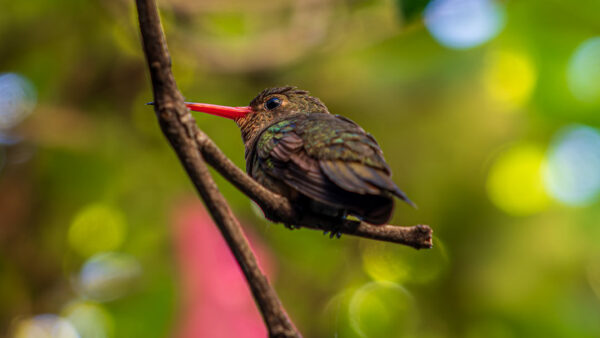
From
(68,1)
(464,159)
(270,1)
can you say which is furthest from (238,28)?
(464,159)

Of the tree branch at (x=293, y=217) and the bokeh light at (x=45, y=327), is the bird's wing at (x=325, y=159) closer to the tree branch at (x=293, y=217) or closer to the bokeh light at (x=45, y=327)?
the tree branch at (x=293, y=217)

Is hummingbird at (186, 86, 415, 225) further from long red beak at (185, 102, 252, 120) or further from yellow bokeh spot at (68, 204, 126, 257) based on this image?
yellow bokeh spot at (68, 204, 126, 257)

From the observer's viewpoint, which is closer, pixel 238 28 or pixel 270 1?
pixel 270 1

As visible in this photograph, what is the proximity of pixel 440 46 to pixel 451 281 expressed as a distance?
206 centimetres

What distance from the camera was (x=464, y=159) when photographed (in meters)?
5.81

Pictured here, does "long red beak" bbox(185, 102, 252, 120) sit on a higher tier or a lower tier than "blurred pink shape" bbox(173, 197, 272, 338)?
higher

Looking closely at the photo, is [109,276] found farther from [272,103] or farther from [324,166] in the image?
[324,166]

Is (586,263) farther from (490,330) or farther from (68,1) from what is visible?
(68,1)

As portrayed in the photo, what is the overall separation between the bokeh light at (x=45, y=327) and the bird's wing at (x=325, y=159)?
451cm

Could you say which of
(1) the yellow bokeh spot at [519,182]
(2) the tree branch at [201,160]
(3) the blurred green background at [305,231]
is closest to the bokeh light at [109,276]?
(3) the blurred green background at [305,231]

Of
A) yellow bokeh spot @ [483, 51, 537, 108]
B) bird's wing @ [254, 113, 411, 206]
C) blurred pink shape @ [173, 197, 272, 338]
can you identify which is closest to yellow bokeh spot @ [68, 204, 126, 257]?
blurred pink shape @ [173, 197, 272, 338]

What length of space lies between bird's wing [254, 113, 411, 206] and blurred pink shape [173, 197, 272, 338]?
250 centimetres

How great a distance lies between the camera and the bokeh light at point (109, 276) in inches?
225

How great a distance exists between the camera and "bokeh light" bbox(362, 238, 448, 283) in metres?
5.66
